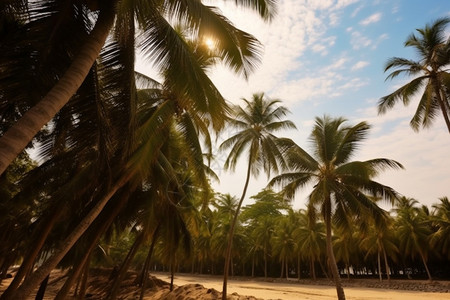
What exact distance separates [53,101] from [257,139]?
1178cm

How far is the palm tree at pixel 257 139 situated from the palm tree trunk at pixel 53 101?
10146mm

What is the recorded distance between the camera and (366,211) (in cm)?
1211

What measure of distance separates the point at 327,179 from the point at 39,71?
11.7 metres

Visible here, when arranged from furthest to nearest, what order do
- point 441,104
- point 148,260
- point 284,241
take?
point 284,241
point 148,260
point 441,104

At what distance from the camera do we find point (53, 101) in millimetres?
3385

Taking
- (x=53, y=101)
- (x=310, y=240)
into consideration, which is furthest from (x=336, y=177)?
(x=310, y=240)

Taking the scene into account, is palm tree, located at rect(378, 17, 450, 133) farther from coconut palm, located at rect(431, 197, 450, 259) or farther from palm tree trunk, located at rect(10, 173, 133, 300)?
coconut palm, located at rect(431, 197, 450, 259)

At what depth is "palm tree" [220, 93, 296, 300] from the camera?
47.7ft

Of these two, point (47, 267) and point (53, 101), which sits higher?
point (53, 101)

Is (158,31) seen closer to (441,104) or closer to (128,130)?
(128,130)

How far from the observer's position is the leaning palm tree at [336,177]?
40.7 feet

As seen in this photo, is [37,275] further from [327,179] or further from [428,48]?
[428,48]

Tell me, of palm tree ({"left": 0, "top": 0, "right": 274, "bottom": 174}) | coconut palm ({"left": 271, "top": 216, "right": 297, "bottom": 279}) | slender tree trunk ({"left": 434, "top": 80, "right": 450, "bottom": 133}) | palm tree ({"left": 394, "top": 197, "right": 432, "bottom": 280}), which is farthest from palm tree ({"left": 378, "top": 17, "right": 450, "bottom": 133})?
coconut palm ({"left": 271, "top": 216, "right": 297, "bottom": 279})

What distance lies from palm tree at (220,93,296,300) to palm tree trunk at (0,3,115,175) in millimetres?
10146
